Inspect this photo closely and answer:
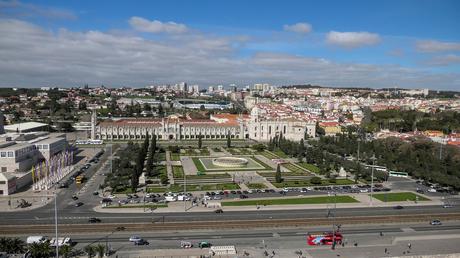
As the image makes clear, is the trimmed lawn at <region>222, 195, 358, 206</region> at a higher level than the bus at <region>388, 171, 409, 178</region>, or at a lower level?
lower

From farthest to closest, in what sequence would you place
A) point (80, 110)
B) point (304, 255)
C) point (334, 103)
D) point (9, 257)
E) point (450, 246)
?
point (334, 103) → point (80, 110) → point (450, 246) → point (304, 255) → point (9, 257)

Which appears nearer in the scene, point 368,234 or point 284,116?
point 368,234

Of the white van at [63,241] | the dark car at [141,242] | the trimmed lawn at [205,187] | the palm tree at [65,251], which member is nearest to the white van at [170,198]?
the trimmed lawn at [205,187]

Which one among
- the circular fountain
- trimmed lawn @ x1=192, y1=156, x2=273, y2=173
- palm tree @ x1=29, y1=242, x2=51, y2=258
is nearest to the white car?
palm tree @ x1=29, y1=242, x2=51, y2=258

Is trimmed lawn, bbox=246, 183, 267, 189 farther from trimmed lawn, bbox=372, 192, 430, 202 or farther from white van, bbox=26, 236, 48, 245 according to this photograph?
white van, bbox=26, 236, 48, 245

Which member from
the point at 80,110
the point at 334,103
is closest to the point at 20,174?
the point at 80,110

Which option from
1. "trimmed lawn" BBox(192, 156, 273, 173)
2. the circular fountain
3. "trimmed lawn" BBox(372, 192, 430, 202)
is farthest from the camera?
the circular fountain

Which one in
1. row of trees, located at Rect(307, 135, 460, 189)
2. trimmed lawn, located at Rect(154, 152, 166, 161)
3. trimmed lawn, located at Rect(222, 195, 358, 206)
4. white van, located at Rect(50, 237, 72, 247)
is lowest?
trimmed lawn, located at Rect(222, 195, 358, 206)

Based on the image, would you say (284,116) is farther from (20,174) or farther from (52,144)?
(20,174)
